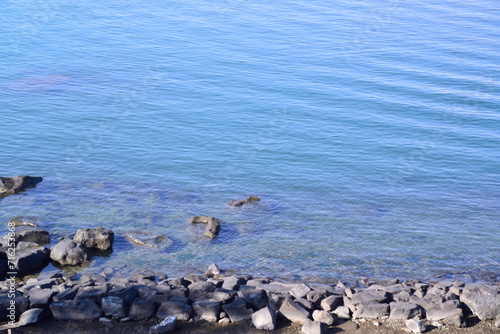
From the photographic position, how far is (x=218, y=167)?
19.0 m

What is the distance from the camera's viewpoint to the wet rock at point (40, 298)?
10.5 meters

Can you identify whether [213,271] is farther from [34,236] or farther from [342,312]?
[34,236]

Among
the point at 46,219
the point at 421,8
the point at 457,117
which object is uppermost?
the point at 421,8

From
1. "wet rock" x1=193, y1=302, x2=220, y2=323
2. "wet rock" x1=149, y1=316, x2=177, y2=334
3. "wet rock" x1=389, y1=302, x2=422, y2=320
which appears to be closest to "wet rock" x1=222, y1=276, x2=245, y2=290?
"wet rock" x1=193, y1=302, x2=220, y2=323

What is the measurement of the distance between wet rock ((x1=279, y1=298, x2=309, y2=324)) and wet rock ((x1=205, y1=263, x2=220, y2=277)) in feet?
7.84

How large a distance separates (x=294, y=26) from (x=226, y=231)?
24.5 metres

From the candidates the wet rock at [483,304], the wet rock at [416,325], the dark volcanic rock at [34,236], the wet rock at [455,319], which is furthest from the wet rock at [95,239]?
the wet rock at [483,304]

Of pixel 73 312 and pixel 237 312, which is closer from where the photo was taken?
pixel 73 312

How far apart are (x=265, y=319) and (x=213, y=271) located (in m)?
2.68

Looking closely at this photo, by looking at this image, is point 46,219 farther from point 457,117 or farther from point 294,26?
point 294,26

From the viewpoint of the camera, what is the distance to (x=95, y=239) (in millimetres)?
13562

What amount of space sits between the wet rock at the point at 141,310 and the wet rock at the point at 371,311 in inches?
148

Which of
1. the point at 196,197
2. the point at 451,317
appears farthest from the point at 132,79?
the point at 451,317

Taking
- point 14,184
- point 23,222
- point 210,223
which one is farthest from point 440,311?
point 14,184
